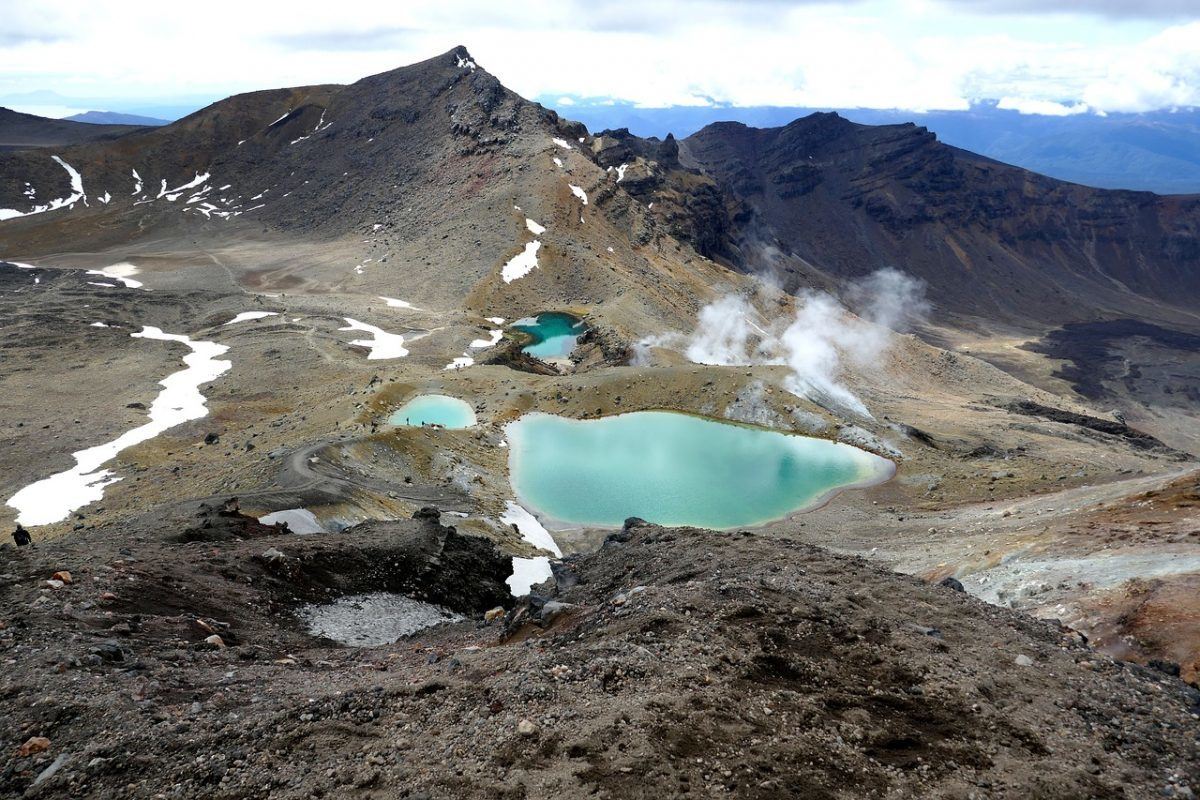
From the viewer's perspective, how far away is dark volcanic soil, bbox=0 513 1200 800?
42.0ft

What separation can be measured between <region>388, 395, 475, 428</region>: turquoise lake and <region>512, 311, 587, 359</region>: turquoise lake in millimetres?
30152

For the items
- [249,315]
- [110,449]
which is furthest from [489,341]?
[110,449]

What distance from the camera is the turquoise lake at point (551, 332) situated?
94.2 metres

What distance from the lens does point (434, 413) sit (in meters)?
60.7

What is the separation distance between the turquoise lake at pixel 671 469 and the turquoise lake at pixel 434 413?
4.46 meters

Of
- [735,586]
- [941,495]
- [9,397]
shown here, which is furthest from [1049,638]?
[9,397]

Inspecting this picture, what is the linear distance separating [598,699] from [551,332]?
89076 millimetres

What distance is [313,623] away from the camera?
2320 cm

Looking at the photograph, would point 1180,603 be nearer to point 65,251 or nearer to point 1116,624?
point 1116,624

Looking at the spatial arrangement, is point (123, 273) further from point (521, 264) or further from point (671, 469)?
point (671, 469)

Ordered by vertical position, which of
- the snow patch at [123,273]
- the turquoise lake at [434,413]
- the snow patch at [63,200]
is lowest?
the turquoise lake at [434,413]

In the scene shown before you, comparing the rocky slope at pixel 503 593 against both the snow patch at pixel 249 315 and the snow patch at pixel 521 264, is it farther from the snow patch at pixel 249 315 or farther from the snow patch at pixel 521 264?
the snow patch at pixel 521 264

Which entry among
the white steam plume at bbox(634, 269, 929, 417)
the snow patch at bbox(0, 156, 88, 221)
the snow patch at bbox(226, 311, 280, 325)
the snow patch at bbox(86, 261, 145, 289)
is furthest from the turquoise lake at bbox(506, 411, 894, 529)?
the snow patch at bbox(0, 156, 88, 221)

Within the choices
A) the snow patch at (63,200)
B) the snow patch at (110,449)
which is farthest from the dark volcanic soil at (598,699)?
the snow patch at (63,200)
